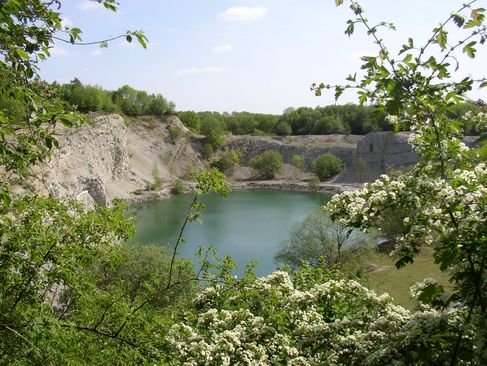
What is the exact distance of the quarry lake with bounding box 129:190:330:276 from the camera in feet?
96.0

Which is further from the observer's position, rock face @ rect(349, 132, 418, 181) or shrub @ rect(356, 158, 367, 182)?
shrub @ rect(356, 158, 367, 182)

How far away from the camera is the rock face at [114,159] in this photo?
36.5m

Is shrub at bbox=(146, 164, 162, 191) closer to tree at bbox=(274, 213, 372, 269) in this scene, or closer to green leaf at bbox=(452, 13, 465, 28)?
tree at bbox=(274, 213, 372, 269)

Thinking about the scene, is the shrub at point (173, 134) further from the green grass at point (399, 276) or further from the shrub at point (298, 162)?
the green grass at point (399, 276)

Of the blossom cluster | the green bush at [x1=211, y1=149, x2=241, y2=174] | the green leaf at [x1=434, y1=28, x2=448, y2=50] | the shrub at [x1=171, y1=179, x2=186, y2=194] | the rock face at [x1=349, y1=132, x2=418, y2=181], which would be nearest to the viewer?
the green leaf at [x1=434, y1=28, x2=448, y2=50]

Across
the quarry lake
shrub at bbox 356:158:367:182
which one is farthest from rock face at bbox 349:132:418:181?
the quarry lake

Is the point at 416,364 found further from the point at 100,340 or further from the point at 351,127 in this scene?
the point at 351,127

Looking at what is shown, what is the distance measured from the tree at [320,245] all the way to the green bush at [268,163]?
4525 cm

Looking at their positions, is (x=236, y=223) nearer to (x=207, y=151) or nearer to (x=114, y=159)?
(x=114, y=159)

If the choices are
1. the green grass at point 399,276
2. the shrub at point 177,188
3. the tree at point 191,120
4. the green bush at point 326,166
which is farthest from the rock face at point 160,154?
the green grass at point 399,276

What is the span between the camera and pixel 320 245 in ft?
80.7

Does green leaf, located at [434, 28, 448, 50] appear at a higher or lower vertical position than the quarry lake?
higher

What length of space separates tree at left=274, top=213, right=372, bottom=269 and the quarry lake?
1.47 meters

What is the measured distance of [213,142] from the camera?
74438 millimetres
